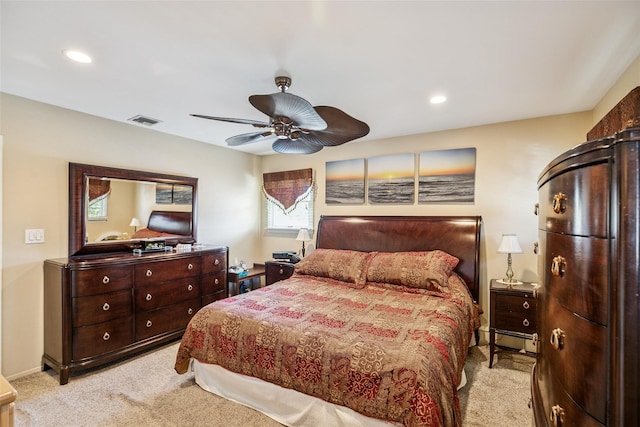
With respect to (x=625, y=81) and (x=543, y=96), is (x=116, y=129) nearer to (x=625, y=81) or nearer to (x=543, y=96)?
(x=543, y=96)

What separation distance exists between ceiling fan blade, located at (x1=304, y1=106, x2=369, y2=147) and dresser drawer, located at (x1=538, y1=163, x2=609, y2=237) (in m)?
1.40

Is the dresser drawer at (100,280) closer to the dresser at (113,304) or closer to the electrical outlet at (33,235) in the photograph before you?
the dresser at (113,304)

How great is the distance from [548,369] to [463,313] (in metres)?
1.48

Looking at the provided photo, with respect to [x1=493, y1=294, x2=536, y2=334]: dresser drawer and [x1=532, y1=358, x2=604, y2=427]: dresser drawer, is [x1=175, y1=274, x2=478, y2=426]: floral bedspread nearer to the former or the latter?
[x1=493, y1=294, x2=536, y2=334]: dresser drawer

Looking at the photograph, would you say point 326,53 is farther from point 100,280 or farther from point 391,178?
point 100,280

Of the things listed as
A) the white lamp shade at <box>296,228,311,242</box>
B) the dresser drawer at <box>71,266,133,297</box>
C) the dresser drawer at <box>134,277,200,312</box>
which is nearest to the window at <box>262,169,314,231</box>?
the white lamp shade at <box>296,228,311,242</box>

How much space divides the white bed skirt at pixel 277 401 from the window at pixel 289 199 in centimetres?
268

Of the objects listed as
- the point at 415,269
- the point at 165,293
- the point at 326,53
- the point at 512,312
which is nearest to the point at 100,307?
the point at 165,293

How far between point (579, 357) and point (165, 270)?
3517 mm

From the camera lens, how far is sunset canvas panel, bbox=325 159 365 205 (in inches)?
168

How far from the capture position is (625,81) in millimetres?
2186

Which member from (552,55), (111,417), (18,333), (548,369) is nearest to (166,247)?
(18,333)

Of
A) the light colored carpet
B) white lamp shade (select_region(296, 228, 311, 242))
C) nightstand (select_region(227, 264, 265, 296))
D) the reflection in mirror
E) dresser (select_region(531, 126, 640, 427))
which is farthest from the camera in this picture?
white lamp shade (select_region(296, 228, 311, 242))

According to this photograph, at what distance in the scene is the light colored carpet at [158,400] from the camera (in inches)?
83.4
